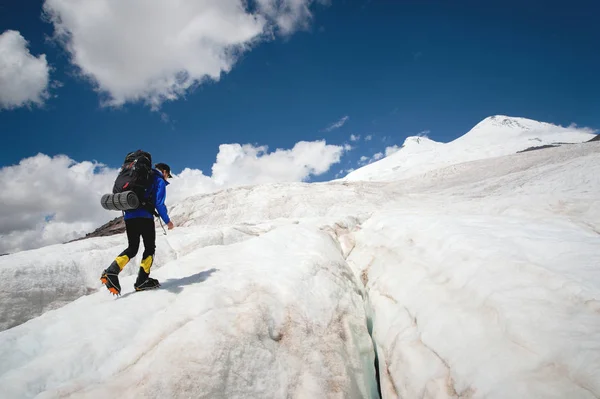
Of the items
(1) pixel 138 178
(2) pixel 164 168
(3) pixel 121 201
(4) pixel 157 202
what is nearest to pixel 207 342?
(3) pixel 121 201

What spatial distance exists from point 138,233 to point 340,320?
4.60 metres

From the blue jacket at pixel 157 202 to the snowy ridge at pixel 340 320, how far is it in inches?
62.2

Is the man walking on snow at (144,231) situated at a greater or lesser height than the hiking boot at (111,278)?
greater

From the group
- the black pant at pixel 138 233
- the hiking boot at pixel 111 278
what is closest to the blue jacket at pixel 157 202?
the black pant at pixel 138 233

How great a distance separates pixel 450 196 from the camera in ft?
76.2

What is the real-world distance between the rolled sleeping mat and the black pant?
0.52 meters

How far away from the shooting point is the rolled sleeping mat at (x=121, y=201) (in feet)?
18.6

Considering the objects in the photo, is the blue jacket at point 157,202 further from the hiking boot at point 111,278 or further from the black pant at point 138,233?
the hiking boot at point 111,278

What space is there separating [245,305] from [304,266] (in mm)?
2305

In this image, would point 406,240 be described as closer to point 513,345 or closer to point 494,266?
point 494,266

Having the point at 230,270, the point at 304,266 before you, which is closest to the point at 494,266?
the point at 304,266

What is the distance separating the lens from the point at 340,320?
6453 millimetres

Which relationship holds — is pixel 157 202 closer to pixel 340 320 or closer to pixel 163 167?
pixel 163 167

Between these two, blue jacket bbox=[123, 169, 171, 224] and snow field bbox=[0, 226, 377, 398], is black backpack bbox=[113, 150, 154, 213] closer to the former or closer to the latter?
blue jacket bbox=[123, 169, 171, 224]
